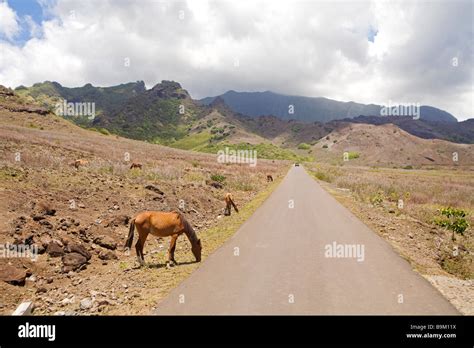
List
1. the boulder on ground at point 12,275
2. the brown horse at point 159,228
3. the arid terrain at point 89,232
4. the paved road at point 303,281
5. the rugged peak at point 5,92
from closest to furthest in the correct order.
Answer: the paved road at point 303,281, the arid terrain at point 89,232, the boulder on ground at point 12,275, the brown horse at point 159,228, the rugged peak at point 5,92

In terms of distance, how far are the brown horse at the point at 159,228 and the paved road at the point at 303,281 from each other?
3.47ft

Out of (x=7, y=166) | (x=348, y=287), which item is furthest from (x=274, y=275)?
(x=7, y=166)

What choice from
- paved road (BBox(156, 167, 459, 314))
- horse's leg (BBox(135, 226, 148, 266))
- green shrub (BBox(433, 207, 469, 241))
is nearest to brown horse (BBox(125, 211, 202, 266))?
horse's leg (BBox(135, 226, 148, 266))

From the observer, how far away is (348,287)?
773 cm

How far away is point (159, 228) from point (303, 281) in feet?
14.2

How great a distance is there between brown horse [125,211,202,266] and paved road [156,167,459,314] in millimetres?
1058

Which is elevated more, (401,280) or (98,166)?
(98,166)

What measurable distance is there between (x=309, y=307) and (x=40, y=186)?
44.3ft

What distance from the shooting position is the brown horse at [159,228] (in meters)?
9.60

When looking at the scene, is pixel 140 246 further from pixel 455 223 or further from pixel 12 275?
pixel 455 223

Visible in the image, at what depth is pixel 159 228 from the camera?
9.73 m

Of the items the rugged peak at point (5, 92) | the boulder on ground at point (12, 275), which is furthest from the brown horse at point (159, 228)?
the rugged peak at point (5, 92)

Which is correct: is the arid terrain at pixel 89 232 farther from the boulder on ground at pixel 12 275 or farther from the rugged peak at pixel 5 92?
the rugged peak at pixel 5 92
